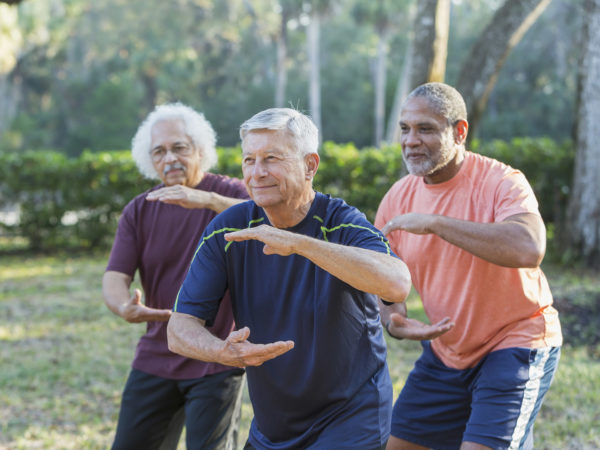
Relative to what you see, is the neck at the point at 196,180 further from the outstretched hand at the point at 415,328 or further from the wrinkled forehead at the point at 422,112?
the outstretched hand at the point at 415,328

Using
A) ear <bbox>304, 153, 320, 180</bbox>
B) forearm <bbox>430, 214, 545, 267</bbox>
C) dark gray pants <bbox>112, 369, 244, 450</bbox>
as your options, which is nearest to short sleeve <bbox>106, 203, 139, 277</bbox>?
dark gray pants <bbox>112, 369, 244, 450</bbox>

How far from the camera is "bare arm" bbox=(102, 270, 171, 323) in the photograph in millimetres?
3166

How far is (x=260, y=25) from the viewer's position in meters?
46.6

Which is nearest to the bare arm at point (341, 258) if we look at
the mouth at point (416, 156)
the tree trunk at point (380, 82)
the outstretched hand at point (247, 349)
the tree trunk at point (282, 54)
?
the outstretched hand at point (247, 349)

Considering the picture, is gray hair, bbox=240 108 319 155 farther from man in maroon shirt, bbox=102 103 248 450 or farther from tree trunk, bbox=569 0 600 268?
tree trunk, bbox=569 0 600 268

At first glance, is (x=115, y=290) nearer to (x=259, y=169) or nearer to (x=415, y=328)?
(x=259, y=169)

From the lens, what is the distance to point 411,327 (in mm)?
3035

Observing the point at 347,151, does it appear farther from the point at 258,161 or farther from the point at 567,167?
the point at 258,161

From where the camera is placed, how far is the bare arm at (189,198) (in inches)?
127

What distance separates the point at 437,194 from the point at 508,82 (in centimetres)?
3825

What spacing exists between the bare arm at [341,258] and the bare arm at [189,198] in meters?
1.10

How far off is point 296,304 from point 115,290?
54.2 inches

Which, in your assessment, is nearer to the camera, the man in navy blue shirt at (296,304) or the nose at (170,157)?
the man in navy blue shirt at (296,304)

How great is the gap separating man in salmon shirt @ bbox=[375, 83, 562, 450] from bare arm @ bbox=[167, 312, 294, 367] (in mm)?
977
